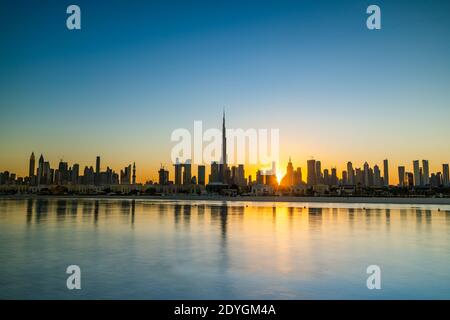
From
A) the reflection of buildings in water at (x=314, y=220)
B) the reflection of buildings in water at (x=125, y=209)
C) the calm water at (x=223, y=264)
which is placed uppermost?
the calm water at (x=223, y=264)

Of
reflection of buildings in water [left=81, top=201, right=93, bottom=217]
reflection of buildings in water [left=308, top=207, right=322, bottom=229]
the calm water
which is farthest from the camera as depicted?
reflection of buildings in water [left=81, top=201, right=93, bottom=217]

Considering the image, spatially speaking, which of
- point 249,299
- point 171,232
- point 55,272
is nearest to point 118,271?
point 55,272

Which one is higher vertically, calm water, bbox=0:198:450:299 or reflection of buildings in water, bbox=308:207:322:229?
calm water, bbox=0:198:450:299

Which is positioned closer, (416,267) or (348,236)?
(416,267)

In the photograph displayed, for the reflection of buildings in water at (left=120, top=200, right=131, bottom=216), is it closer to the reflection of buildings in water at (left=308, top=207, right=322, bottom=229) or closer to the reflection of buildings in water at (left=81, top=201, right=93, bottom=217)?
the reflection of buildings in water at (left=81, top=201, right=93, bottom=217)

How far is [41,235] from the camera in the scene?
21.1m

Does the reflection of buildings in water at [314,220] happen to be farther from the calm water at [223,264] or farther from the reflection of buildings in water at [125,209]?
the reflection of buildings in water at [125,209]

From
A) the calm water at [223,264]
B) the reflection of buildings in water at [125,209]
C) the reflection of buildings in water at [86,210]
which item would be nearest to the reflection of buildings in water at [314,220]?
the calm water at [223,264]

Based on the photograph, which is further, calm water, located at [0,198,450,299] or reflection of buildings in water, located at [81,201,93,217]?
reflection of buildings in water, located at [81,201,93,217]

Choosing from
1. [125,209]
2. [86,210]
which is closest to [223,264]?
[86,210]

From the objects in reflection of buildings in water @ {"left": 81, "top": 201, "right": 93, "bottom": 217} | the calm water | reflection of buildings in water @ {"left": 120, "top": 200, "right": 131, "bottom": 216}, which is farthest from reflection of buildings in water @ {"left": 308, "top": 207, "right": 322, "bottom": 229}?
reflection of buildings in water @ {"left": 81, "top": 201, "right": 93, "bottom": 217}

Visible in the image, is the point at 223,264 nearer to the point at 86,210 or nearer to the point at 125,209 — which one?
the point at 86,210
